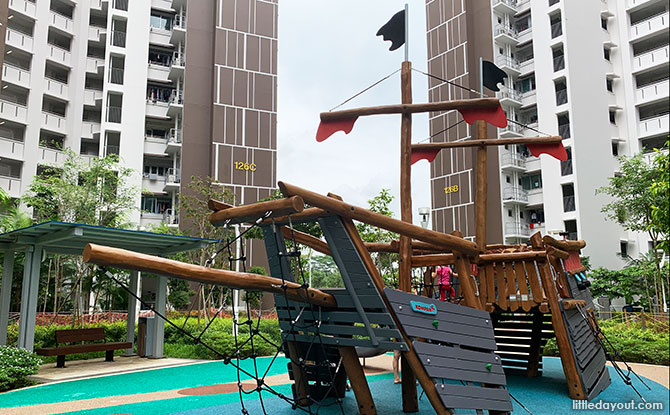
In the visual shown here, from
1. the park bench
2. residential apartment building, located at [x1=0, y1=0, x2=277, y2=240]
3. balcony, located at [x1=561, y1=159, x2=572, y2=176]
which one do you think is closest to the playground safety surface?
the park bench

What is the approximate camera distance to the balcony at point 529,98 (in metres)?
31.8

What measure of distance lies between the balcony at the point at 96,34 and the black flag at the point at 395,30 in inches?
1163

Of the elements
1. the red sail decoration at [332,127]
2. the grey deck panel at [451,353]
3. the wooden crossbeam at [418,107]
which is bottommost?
the grey deck panel at [451,353]

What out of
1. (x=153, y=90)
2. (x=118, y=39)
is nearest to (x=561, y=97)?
(x=153, y=90)

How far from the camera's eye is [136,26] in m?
31.0

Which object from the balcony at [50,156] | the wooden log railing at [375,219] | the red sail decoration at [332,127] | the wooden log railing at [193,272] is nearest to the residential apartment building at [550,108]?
the red sail decoration at [332,127]

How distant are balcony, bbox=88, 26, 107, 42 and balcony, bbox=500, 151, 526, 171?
25.0 meters

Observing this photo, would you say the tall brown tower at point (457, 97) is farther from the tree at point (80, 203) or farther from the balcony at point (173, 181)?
the tree at point (80, 203)

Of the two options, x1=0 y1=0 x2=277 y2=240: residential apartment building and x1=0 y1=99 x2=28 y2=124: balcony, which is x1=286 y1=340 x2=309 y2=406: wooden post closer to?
x1=0 y1=0 x2=277 y2=240: residential apartment building

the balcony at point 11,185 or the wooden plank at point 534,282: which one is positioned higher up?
the balcony at point 11,185

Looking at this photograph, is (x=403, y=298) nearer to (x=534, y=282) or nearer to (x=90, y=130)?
(x=534, y=282)

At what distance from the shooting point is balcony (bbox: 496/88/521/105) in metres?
31.5

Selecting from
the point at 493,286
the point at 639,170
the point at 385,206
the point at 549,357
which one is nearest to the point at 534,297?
the point at 493,286

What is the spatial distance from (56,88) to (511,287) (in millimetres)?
29590
